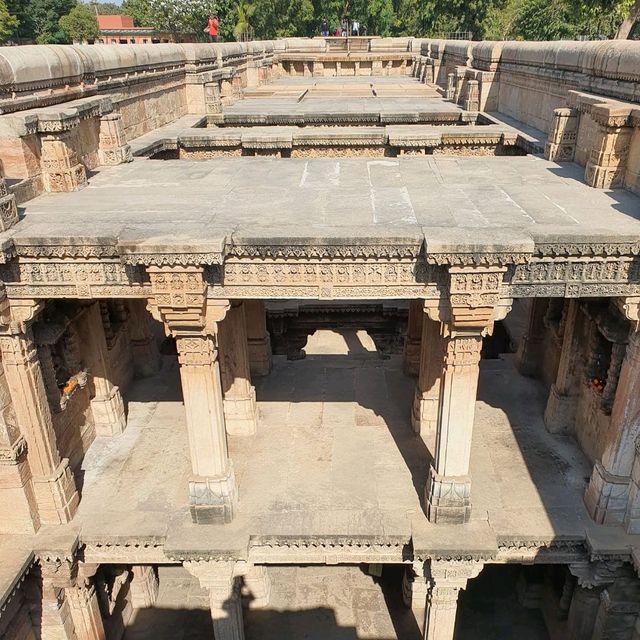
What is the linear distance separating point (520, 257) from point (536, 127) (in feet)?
27.2

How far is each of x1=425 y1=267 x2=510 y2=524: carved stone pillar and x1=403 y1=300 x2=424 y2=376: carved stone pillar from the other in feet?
11.7

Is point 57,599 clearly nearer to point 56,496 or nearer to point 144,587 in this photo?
point 56,496

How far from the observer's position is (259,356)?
1067cm

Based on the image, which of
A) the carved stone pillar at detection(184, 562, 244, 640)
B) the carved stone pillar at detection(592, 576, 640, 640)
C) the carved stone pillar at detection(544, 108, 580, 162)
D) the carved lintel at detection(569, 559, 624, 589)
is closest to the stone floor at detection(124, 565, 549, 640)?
the carved stone pillar at detection(592, 576, 640, 640)

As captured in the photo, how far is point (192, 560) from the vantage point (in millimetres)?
6949

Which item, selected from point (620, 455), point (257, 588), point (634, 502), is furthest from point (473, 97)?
point (257, 588)

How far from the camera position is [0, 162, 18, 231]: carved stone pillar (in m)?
5.96

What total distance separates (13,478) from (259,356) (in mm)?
4747

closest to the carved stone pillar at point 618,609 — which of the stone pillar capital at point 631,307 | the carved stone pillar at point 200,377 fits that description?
the stone pillar capital at point 631,307

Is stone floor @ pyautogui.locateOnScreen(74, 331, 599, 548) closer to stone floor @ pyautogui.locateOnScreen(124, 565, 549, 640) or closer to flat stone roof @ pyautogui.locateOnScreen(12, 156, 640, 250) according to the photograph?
stone floor @ pyautogui.locateOnScreen(124, 565, 549, 640)

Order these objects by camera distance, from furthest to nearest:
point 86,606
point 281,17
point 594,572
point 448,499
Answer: point 281,17, point 86,606, point 594,572, point 448,499

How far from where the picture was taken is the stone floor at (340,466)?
23.8 ft

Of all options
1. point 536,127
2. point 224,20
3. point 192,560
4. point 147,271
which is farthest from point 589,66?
point 224,20

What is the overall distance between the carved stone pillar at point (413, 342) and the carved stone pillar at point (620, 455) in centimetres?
379
